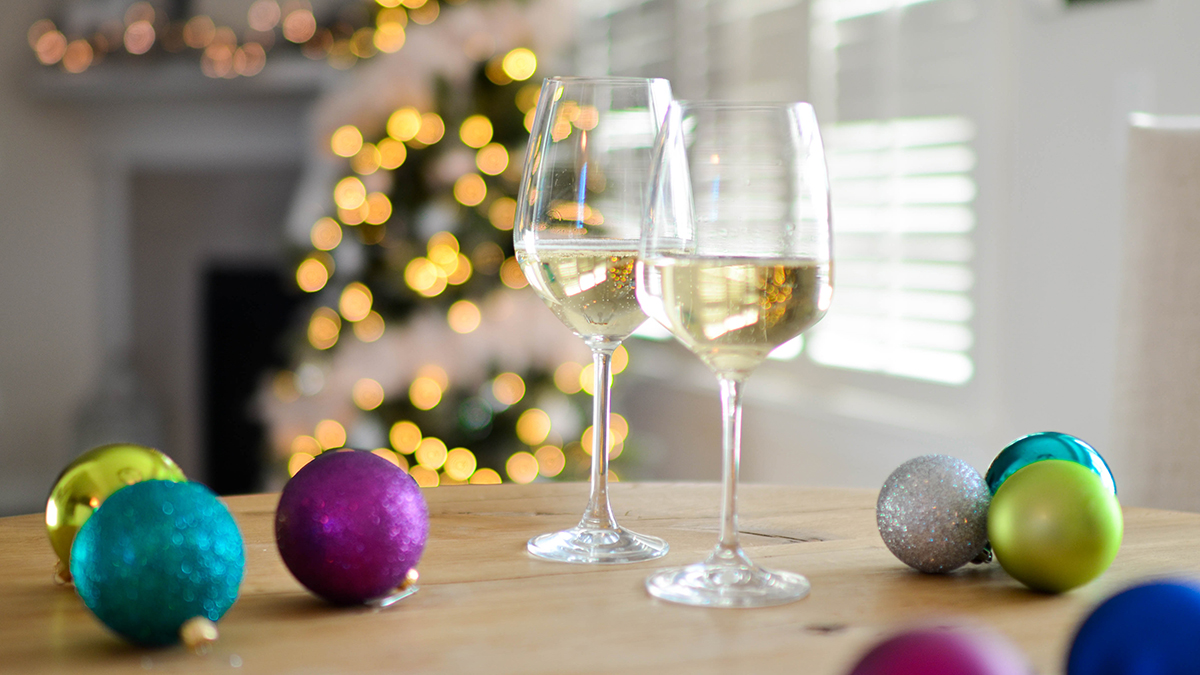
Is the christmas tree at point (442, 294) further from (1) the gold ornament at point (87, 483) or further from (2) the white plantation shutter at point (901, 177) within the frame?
(1) the gold ornament at point (87, 483)

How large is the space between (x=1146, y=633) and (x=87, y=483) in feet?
1.61

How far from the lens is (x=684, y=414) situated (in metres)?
3.12

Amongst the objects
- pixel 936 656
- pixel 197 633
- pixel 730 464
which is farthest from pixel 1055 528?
pixel 197 633

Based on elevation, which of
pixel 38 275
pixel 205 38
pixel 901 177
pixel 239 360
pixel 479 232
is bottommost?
pixel 239 360

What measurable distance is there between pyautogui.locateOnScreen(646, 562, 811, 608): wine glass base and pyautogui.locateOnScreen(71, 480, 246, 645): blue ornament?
0.66 feet

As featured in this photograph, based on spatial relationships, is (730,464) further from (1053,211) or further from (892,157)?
(892,157)

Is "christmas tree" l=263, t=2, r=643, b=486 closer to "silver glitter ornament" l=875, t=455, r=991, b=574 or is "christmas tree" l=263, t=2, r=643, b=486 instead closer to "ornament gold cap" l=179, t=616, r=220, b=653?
"silver glitter ornament" l=875, t=455, r=991, b=574

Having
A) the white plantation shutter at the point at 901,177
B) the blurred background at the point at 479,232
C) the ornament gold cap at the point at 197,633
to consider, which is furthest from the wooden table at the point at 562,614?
the white plantation shutter at the point at 901,177

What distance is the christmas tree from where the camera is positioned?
2500mm

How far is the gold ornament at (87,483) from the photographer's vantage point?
59 centimetres

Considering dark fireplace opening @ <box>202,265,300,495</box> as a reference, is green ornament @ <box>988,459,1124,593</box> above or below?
above

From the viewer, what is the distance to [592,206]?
0.68 m

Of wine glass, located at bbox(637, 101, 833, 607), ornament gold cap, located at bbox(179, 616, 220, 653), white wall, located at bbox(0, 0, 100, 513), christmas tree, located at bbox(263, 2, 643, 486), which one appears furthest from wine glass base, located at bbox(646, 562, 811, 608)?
white wall, located at bbox(0, 0, 100, 513)

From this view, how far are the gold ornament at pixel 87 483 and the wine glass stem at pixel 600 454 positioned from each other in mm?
229
